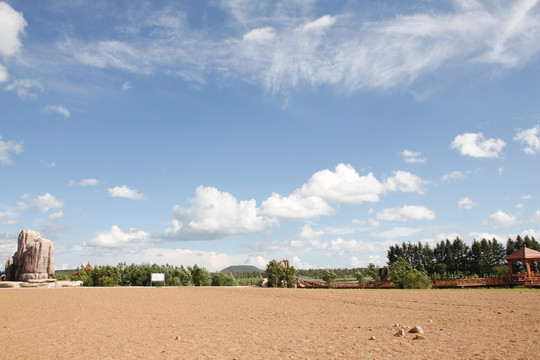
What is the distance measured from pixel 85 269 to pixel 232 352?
65.7 meters

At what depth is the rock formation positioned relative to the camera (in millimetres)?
45844

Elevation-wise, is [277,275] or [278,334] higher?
[277,275]

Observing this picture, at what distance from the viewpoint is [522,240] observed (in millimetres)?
85250

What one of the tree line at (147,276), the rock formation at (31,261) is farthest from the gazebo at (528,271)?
the rock formation at (31,261)

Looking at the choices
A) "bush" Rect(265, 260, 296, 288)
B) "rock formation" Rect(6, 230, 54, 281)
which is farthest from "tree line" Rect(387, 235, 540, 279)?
"rock formation" Rect(6, 230, 54, 281)

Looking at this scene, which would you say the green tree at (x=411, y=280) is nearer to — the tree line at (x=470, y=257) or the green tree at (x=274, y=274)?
the green tree at (x=274, y=274)

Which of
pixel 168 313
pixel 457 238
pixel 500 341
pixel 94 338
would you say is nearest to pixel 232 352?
pixel 94 338

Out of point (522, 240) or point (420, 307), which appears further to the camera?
point (522, 240)

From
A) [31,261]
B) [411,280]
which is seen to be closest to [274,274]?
[411,280]

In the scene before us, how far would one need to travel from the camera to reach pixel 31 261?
151 feet

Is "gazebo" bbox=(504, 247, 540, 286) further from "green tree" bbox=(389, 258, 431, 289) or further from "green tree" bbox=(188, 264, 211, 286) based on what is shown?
"green tree" bbox=(188, 264, 211, 286)

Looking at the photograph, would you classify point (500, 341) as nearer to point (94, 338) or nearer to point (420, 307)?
point (420, 307)

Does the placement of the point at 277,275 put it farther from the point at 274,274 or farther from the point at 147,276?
the point at 147,276

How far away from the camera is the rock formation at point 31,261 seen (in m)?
45.8
